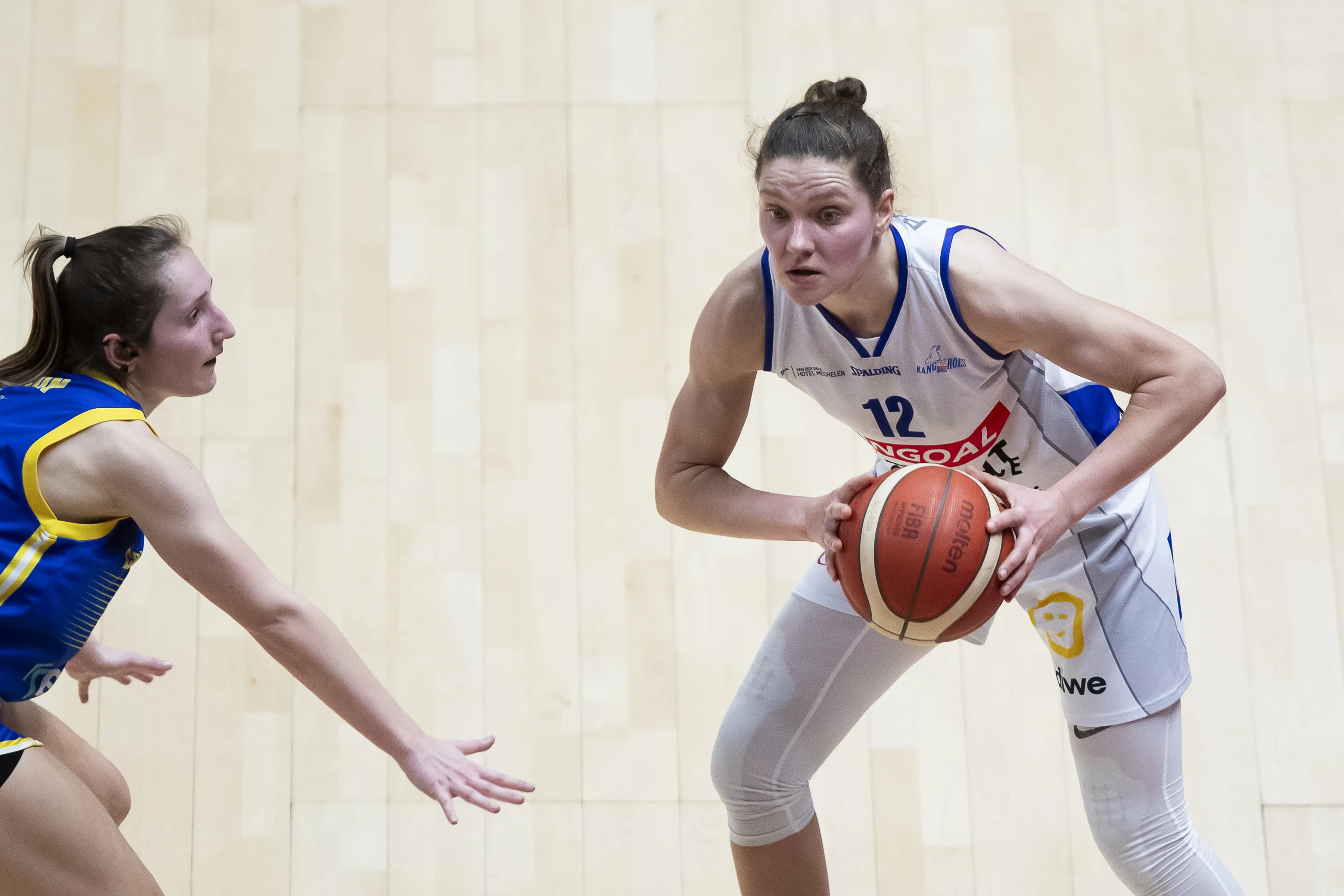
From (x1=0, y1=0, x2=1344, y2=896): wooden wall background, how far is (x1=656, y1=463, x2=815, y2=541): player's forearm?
1247 mm

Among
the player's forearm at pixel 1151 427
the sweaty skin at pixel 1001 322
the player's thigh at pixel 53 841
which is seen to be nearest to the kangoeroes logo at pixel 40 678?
the player's thigh at pixel 53 841

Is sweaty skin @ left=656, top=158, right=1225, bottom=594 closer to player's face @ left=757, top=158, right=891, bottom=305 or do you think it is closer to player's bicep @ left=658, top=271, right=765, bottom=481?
player's face @ left=757, top=158, right=891, bottom=305

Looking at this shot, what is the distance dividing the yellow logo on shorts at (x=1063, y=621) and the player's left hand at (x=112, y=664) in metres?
1.65

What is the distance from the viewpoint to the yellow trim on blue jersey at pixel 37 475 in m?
1.76

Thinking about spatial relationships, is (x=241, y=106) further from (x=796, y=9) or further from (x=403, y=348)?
(x=796, y=9)

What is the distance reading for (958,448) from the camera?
221 centimetres

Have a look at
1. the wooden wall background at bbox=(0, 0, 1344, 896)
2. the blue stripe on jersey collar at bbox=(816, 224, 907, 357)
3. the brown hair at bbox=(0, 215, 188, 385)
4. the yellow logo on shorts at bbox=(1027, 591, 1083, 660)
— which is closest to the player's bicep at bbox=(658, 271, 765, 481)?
the blue stripe on jersey collar at bbox=(816, 224, 907, 357)

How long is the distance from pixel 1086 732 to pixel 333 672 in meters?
1.32

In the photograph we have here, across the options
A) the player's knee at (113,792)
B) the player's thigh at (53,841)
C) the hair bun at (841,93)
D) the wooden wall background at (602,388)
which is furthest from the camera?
the wooden wall background at (602,388)

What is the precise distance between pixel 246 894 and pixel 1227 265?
11.3 feet

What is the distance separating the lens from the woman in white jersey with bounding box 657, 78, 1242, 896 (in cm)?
194

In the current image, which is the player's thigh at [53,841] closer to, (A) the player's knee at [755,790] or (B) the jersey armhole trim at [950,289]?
(A) the player's knee at [755,790]

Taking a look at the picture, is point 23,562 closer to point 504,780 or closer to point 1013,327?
point 504,780

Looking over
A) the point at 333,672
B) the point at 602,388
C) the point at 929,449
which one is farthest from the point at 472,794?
the point at 602,388
